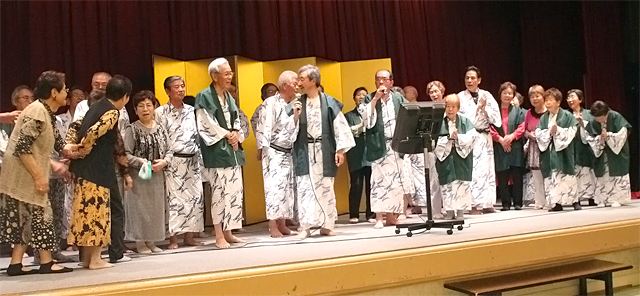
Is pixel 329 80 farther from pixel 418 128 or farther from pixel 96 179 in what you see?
pixel 96 179

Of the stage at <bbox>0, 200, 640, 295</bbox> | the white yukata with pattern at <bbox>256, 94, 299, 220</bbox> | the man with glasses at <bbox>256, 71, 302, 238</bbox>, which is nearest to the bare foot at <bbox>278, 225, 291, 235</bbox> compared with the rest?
the man with glasses at <bbox>256, 71, 302, 238</bbox>

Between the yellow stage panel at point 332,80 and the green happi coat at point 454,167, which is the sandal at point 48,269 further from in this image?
the yellow stage panel at point 332,80

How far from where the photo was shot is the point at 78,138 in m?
3.99

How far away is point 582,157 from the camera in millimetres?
6516

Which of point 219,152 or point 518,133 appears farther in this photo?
point 518,133

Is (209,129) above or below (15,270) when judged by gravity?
above

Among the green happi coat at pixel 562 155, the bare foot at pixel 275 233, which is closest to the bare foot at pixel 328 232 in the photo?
the bare foot at pixel 275 233

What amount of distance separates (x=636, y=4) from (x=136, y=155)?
288 inches

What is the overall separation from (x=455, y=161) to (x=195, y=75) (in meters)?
2.89

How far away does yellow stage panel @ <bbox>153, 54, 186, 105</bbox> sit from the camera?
246 inches

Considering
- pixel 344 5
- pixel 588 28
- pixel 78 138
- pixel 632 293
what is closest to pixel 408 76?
pixel 344 5

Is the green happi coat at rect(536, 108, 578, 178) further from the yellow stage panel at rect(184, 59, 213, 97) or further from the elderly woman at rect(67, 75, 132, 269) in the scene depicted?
the elderly woman at rect(67, 75, 132, 269)

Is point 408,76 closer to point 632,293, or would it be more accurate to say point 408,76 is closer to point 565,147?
point 565,147

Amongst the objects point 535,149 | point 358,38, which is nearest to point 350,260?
point 535,149
